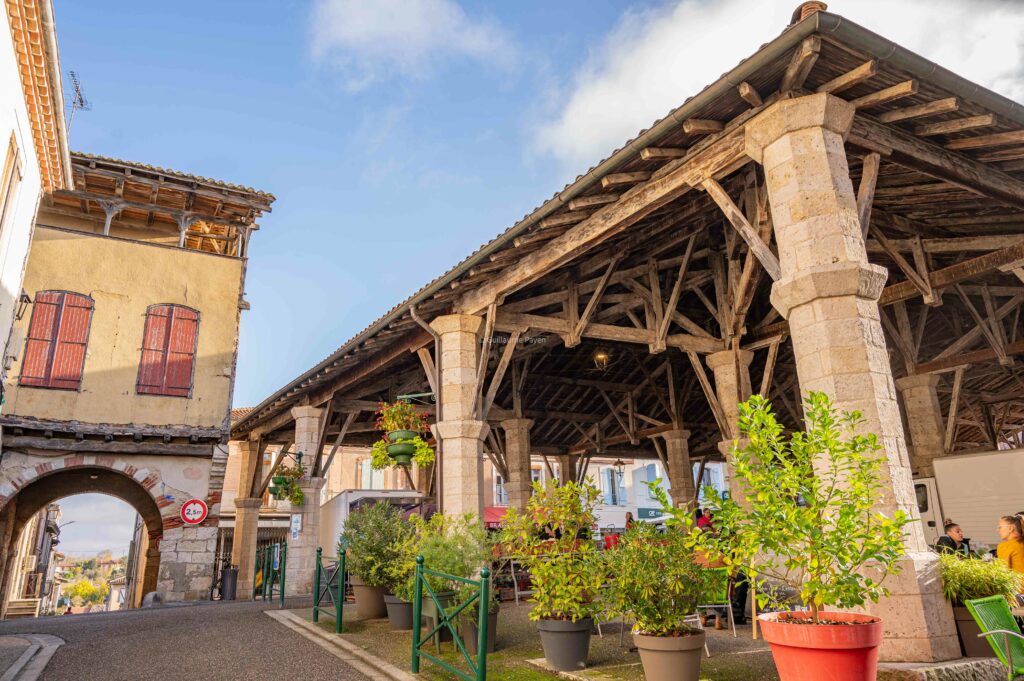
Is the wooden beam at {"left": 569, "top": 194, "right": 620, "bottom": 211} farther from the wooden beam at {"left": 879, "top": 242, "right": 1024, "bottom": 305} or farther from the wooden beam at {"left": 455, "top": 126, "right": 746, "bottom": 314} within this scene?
the wooden beam at {"left": 879, "top": 242, "right": 1024, "bottom": 305}

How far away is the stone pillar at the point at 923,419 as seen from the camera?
10617mm

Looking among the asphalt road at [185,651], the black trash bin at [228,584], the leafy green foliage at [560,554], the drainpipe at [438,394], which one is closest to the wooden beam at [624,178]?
the leafy green foliage at [560,554]

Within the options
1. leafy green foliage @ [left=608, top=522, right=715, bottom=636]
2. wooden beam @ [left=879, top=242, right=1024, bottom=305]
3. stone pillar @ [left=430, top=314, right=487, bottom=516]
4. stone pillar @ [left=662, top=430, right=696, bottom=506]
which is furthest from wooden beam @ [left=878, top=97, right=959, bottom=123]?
stone pillar @ [left=662, top=430, right=696, bottom=506]

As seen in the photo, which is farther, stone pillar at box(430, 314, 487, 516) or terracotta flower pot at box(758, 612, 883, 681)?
stone pillar at box(430, 314, 487, 516)

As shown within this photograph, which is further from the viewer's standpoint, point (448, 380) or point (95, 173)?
point (95, 173)

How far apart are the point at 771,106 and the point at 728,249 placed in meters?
3.93

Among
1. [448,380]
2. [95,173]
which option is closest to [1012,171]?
[448,380]

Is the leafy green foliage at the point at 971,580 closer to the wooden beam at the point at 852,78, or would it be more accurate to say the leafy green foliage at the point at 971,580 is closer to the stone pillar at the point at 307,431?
the wooden beam at the point at 852,78

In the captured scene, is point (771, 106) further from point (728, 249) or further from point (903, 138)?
point (728, 249)

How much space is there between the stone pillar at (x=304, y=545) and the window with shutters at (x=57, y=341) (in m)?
4.94

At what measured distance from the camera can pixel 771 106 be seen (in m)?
4.84

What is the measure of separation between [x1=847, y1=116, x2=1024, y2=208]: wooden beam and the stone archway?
42.9ft

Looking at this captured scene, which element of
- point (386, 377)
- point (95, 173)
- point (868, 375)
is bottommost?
point (868, 375)

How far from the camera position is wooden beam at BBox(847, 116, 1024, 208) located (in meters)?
5.21
